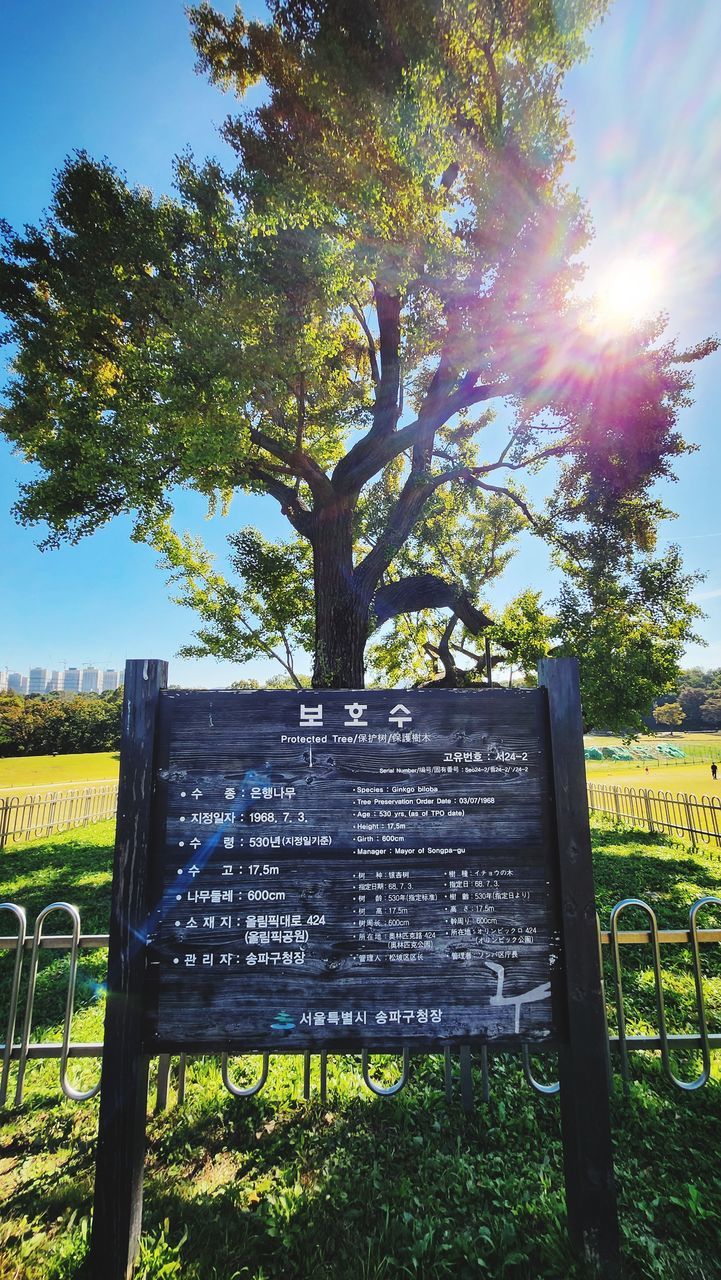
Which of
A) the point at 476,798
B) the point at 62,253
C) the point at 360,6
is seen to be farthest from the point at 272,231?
the point at 476,798

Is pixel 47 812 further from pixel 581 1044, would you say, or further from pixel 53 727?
pixel 53 727

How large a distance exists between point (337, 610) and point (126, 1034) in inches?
358

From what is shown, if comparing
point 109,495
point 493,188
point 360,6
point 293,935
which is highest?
point 360,6

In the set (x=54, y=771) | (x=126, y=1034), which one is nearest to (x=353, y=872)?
(x=126, y=1034)

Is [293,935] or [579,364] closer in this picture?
[293,935]

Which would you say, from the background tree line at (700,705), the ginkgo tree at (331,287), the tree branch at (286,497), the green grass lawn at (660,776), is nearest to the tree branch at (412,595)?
the ginkgo tree at (331,287)

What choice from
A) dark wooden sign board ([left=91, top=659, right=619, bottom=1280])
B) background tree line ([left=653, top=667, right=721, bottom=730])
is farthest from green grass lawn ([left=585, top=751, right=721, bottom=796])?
background tree line ([left=653, top=667, right=721, bottom=730])

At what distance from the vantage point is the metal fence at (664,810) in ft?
38.4

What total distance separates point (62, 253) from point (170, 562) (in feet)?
29.2

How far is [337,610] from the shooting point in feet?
36.5

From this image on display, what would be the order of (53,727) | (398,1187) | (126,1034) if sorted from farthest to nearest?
1. (53,727)
2. (398,1187)
3. (126,1034)

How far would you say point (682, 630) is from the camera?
42.0ft

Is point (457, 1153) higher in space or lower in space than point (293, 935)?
lower

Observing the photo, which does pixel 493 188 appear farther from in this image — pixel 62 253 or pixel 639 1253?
pixel 639 1253
